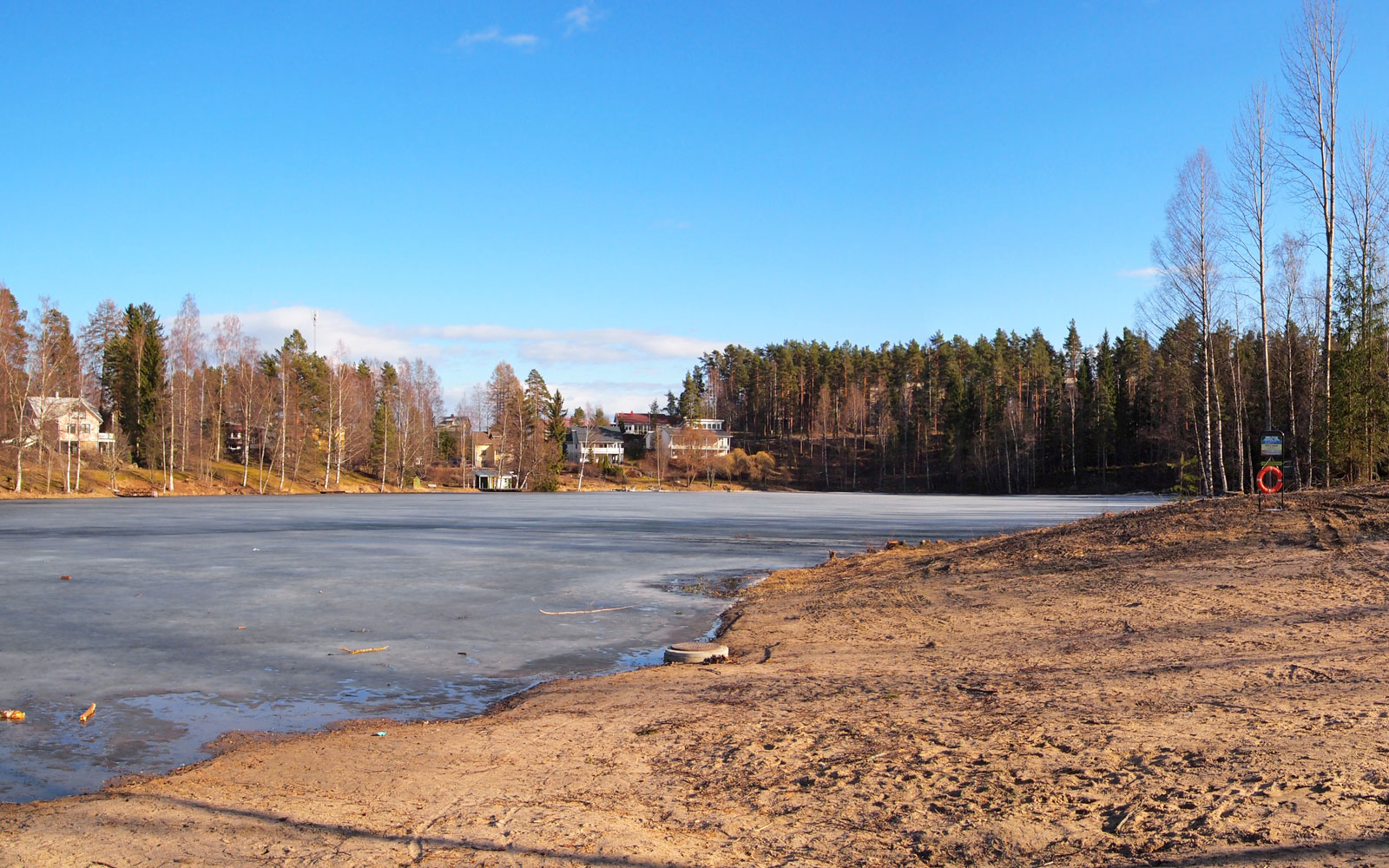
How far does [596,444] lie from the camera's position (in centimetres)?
11181

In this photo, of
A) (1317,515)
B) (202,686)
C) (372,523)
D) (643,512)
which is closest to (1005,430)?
(643,512)

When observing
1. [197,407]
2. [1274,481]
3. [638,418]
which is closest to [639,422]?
[638,418]

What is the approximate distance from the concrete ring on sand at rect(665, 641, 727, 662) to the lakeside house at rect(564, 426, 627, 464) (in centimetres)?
9586

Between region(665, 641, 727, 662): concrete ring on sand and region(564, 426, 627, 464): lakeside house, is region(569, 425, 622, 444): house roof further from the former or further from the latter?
region(665, 641, 727, 662): concrete ring on sand

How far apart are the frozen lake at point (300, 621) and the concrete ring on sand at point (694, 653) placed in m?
0.62

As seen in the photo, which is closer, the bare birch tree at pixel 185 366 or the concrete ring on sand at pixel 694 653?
the concrete ring on sand at pixel 694 653

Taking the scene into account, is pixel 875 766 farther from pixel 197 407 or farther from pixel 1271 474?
pixel 197 407

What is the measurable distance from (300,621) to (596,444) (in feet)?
330

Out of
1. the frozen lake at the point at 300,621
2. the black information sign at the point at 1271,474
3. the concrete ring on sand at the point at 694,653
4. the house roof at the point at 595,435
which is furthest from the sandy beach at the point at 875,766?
the house roof at the point at 595,435

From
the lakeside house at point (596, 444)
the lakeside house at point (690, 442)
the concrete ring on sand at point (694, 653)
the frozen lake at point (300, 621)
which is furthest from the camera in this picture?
the lakeside house at point (596, 444)

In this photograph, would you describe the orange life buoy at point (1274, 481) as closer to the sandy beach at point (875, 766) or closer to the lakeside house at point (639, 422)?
the sandy beach at point (875, 766)

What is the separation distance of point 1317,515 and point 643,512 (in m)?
31.0

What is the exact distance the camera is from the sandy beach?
3898mm

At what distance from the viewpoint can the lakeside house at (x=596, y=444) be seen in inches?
4208
